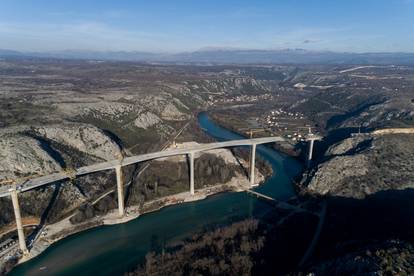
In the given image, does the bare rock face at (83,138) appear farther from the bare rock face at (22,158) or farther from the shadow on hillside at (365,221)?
the shadow on hillside at (365,221)

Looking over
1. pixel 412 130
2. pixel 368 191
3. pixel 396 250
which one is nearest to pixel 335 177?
pixel 368 191

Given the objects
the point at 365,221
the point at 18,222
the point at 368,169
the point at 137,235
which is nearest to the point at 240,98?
the point at 368,169

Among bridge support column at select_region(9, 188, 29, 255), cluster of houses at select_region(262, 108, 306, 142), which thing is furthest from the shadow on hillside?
bridge support column at select_region(9, 188, 29, 255)

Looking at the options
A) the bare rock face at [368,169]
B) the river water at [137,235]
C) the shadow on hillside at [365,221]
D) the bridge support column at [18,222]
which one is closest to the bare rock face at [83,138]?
the river water at [137,235]

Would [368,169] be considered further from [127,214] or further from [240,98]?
[240,98]

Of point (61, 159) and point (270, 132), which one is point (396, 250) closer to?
point (61, 159)
